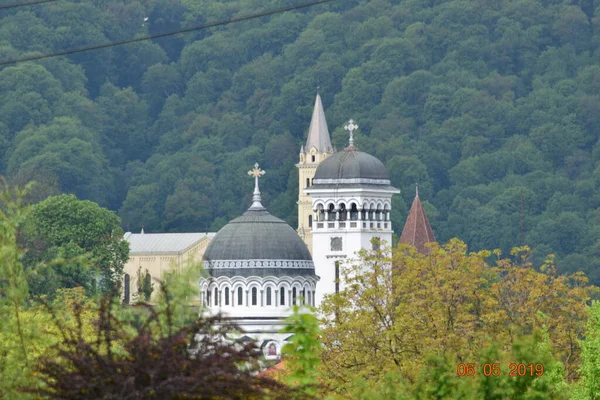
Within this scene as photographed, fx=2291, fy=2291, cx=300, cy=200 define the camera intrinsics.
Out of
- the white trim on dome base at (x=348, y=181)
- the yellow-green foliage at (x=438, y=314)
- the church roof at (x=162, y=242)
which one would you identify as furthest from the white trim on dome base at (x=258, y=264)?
the church roof at (x=162, y=242)

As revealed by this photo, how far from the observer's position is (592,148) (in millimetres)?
180250

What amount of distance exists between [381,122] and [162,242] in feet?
104

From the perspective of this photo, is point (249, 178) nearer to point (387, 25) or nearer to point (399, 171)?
point (399, 171)

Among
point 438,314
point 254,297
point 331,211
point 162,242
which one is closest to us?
point 438,314

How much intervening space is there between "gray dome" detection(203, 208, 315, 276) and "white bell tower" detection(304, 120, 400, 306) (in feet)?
13.1

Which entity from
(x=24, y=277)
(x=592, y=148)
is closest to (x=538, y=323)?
(x=24, y=277)

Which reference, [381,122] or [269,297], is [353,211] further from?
[381,122]

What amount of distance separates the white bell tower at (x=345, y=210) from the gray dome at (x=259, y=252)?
13.1 ft

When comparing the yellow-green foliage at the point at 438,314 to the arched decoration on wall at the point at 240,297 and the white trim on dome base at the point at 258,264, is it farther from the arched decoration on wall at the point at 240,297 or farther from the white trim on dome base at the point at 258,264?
the white trim on dome base at the point at 258,264

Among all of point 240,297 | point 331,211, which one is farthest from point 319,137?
point 240,297

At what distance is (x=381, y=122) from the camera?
178 m

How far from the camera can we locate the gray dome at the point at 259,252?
10006 centimetres

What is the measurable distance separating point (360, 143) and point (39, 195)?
3205 centimetres

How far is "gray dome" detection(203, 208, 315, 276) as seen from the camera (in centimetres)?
10006
